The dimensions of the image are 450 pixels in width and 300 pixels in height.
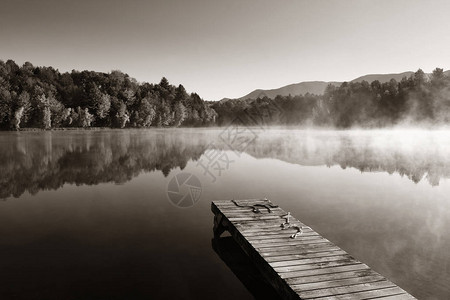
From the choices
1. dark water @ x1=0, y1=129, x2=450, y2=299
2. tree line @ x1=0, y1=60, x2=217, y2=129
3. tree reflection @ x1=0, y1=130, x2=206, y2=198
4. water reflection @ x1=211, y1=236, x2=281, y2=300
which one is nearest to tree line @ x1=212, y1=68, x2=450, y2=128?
tree line @ x1=0, y1=60, x2=217, y2=129

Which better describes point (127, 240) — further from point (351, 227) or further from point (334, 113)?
point (334, 113)

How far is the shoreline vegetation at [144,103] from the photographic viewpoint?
357 feet

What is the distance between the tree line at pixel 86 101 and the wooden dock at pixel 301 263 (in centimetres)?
10890

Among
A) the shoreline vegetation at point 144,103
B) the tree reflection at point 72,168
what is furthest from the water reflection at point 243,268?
the shoreline vegetation at point 144,103

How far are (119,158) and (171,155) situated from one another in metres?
7.33

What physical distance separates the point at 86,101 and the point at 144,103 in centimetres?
2283

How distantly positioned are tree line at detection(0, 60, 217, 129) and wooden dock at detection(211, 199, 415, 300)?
4287 inches

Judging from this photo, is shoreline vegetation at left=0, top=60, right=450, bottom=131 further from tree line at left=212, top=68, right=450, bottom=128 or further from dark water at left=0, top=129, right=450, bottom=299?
dark water at left=0, top=129, right=450, bottom=299

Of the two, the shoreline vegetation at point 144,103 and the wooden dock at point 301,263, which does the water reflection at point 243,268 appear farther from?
the shoreline vegetation at point 144,103

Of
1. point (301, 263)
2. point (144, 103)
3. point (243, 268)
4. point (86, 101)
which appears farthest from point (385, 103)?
point (301, 263)

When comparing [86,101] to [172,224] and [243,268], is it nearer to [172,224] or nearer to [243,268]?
[172,224]

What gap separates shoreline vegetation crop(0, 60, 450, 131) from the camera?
109m

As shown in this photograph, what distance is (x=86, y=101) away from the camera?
130 meters

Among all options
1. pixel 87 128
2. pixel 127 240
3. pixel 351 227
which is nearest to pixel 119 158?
pixel 127 240
